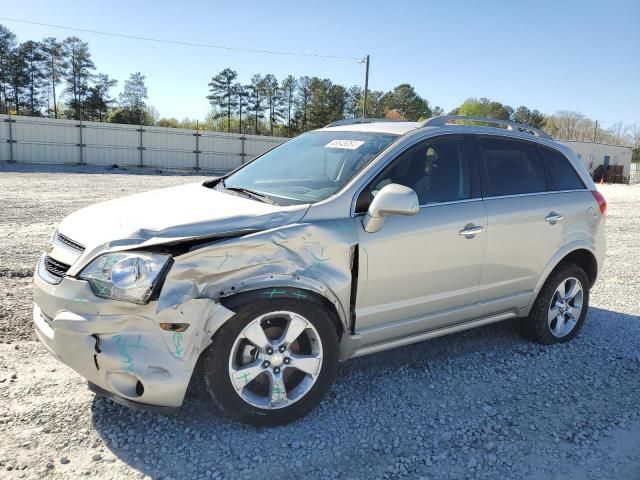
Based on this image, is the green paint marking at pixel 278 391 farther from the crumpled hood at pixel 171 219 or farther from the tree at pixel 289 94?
the tree at pixel 289 94

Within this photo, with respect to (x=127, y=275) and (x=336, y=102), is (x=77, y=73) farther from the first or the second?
(x=127, y=275)

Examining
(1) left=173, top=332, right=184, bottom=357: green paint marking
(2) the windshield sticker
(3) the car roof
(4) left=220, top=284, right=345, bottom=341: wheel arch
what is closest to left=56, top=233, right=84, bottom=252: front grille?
(1) left=173, top=332, right=184, bottom=357: green paint marking

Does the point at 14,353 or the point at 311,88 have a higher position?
the point at 311,88

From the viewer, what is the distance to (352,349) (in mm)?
3488

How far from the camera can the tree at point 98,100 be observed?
206ft

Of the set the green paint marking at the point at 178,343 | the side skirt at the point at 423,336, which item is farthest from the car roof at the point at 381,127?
the green paint marking at the point at 178,343

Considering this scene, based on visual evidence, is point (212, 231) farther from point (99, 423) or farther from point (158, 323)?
point (99, 423)

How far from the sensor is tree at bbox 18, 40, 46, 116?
60669 millimetres

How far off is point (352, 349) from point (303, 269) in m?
0.70

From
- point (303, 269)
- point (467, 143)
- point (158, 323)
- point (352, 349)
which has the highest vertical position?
point (467, 143)

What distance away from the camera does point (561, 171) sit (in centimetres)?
480

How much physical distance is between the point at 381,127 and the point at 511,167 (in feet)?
3.76

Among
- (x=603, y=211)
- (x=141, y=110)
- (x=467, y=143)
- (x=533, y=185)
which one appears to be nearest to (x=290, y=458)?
(x=467, y=143)

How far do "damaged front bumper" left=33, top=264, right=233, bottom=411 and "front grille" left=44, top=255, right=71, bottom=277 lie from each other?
0.19m
